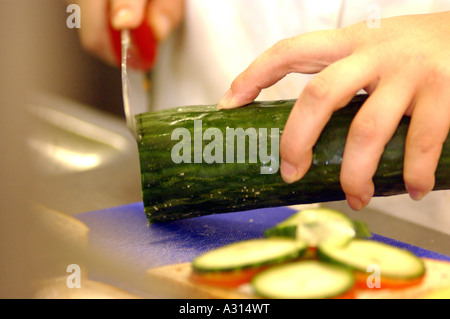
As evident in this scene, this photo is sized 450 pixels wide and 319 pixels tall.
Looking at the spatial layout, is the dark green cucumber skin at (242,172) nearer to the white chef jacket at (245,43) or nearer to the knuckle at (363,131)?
the knuckle at (363,131)

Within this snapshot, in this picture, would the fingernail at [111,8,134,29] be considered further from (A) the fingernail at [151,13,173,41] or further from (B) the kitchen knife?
(A) the fingernail at [151,13,173,41]

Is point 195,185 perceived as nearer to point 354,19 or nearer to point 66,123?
point 66,123

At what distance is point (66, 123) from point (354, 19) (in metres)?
0.86

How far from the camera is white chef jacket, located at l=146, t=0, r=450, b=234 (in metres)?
1.40

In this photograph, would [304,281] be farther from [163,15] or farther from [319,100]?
[163,15]

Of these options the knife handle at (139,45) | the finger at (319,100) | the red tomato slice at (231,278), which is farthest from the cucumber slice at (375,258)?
the knife handle at (139,45)

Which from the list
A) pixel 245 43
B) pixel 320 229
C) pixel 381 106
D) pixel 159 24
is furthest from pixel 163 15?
A: pixel 320 229

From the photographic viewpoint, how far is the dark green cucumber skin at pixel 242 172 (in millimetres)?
966

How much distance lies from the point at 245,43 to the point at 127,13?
559 mm

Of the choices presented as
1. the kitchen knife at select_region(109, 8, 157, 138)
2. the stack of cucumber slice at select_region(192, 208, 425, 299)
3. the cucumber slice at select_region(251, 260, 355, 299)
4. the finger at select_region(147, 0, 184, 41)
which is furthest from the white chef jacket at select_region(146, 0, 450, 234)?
the cucumber slice at select_region(251, 260, 355, 299)

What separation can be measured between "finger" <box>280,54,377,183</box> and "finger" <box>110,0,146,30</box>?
1.67ft

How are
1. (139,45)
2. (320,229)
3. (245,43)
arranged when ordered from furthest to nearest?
(245,43) < (139,45) < (320,229)

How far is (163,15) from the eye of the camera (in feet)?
4.99
